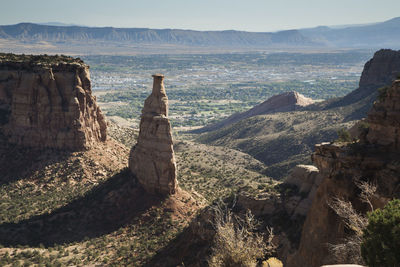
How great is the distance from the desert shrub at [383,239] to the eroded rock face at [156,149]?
104ft

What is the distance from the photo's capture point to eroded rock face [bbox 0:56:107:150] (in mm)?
57250

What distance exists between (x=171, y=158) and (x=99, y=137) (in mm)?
18543

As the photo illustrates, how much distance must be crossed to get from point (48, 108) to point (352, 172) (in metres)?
44.3

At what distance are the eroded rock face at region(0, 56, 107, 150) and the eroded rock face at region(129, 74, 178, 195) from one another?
42.7 feet

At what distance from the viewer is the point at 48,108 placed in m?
57.2

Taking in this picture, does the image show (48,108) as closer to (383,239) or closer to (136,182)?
(136,182)

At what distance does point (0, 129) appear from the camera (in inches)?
2320

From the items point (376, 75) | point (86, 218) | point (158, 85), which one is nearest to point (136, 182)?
point (86, 218)

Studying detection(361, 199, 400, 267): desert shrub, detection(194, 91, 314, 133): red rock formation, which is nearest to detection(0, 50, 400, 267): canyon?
detection(361, 199, 400, 267): desert shrub

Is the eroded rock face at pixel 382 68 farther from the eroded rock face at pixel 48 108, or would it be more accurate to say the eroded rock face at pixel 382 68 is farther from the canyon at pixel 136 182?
the eroded rock face at pixel 48 108

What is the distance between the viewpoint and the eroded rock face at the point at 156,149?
156ft

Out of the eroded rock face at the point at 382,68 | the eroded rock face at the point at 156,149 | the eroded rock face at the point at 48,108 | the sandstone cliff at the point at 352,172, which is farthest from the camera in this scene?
the eroded rock face at the point at 382,68

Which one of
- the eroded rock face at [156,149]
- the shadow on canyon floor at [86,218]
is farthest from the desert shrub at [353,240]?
the shadow on canyon floor at [86,218]

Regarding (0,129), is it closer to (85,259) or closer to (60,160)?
(60,160)
